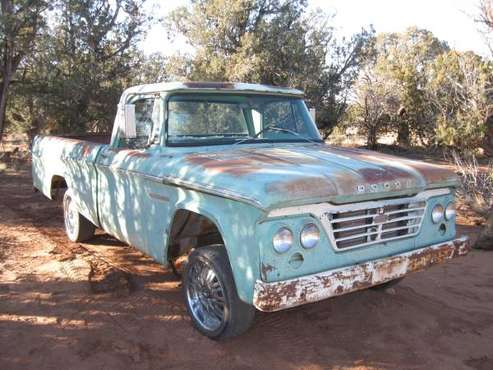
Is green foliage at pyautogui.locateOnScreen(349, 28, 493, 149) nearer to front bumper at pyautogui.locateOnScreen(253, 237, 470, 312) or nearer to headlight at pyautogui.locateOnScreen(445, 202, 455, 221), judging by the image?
headlight at pyautogui.locateOnScreen(445, 202, 455, 221)

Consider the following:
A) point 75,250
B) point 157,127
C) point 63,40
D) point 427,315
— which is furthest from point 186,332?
point 63,40

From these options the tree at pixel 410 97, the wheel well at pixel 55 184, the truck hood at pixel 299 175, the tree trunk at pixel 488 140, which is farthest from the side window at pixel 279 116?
the tree at pixel 410 97

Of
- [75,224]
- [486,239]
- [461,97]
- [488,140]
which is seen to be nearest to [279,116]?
[75,224]

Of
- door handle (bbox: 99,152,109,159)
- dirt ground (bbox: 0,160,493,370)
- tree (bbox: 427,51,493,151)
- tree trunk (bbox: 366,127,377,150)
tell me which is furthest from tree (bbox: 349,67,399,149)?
door handle (bbox: 99,152,109,159)

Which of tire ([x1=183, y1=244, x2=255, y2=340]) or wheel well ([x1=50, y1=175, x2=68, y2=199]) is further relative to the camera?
wheel well ([x1=50, y1=175, x2=68, y2=199])

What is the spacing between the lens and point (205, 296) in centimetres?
363

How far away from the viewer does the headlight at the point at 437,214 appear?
144 inches

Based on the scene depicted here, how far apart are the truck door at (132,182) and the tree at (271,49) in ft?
33.7

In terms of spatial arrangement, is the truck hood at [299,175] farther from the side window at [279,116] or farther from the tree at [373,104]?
the tree at [373,104]

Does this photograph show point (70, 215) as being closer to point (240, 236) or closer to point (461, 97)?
point (240, 236)

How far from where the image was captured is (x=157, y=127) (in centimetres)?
412

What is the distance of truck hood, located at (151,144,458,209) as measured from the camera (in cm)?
290

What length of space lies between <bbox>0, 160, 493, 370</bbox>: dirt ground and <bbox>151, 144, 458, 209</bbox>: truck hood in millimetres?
1107

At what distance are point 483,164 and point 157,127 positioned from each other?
13.9 meters
